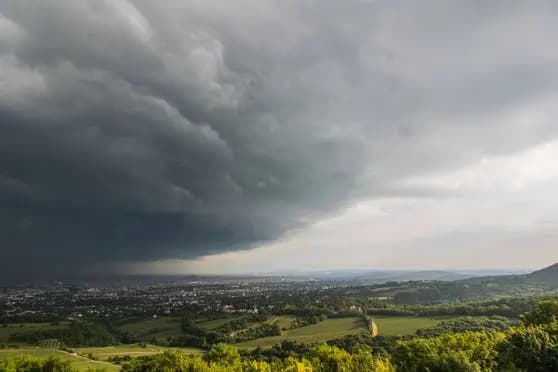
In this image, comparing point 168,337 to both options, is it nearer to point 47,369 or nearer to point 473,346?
point 47,369

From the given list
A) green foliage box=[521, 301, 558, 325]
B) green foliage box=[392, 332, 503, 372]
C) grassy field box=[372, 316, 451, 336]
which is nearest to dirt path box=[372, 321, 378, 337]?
grassy field box=[372, 316, 451, 336]

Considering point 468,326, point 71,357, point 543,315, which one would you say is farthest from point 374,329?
point 71,357

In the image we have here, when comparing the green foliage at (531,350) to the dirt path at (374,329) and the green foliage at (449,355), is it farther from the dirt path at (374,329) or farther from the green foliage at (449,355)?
the dirt path at (374,329)

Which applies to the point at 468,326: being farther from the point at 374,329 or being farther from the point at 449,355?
the point at 449,355

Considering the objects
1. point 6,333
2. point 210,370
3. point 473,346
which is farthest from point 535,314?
point 6,333

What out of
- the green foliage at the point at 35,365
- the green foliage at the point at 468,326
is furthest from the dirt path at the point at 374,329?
the green foliage at the point at 35,365
